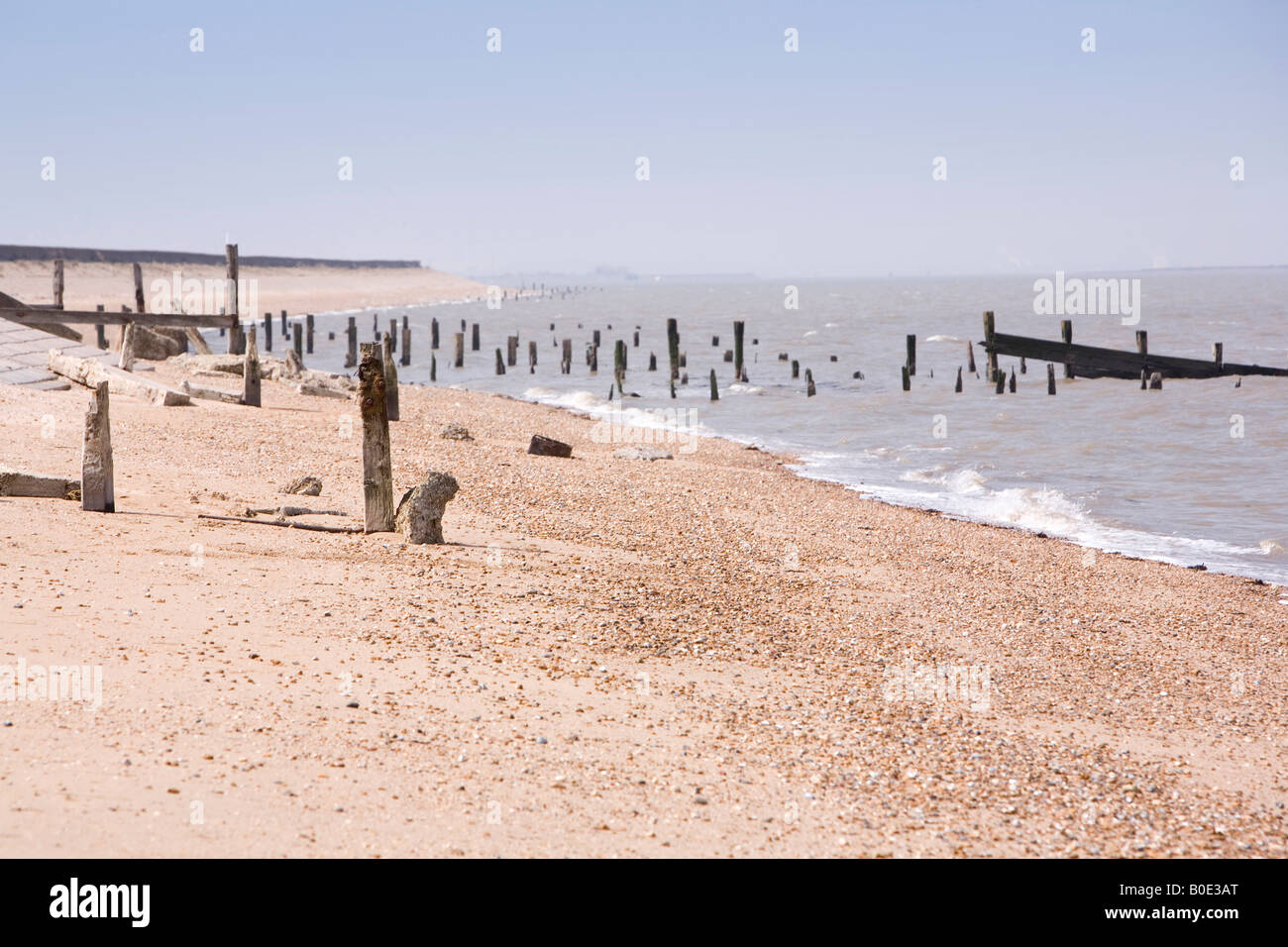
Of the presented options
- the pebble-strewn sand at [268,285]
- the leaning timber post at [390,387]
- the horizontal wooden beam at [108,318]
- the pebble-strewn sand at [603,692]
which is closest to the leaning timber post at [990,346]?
the leaning timber post at [390,387]

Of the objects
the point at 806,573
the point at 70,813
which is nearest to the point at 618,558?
the point at 806,573

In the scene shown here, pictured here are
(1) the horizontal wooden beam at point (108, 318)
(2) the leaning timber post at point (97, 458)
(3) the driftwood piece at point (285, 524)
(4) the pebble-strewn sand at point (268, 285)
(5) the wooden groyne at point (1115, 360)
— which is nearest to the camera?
(2) the leaning timber post at point (97, 458)

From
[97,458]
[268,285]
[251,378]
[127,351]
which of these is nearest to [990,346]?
[251,378]

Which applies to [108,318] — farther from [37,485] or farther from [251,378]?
[37,485]

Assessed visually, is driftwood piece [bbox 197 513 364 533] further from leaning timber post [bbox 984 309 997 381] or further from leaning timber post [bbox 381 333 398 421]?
leaning timber post [bbox 984 309 997 381]

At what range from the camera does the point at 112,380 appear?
19078mm

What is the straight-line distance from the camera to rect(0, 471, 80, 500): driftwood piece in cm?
992

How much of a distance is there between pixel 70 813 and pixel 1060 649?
7.33 metres

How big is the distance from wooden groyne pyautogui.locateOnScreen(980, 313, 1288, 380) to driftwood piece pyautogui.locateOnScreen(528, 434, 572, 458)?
19980 mm

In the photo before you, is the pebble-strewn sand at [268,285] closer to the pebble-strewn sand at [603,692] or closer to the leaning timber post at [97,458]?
the leaning timber post at [97,458]

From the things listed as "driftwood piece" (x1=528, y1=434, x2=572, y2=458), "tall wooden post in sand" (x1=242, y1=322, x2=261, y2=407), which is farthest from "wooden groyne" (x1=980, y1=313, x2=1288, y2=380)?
"tall wooden post in sand" (x1=242, y1=322, x2=261, y2=407)

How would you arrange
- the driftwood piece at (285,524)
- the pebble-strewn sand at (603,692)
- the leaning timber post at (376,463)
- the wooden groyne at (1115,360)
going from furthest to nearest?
the wooden groyne at (1115,360) → the leaning timber post at (376,463) → the driftwood piece at (285,524) → the pebble-strewn sand at (603,692)

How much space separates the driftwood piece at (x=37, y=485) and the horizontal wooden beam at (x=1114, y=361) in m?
29.0

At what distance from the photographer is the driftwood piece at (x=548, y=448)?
1828cm
